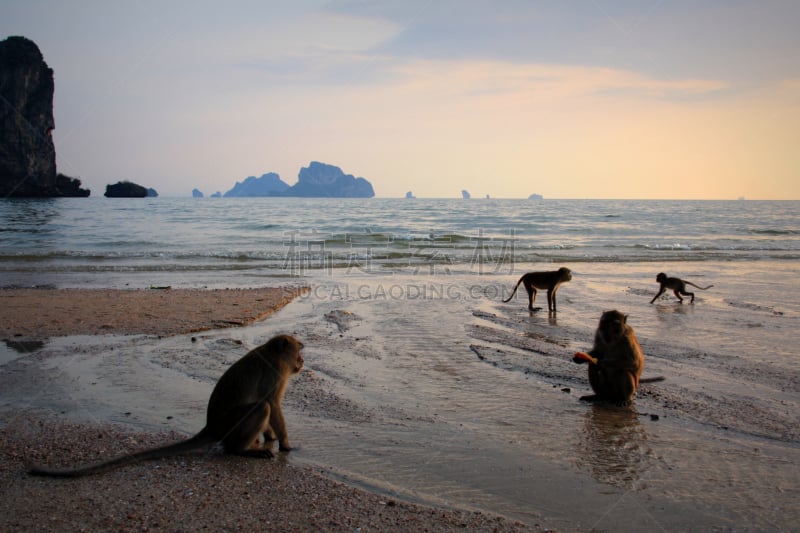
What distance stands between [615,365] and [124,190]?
13131 cm

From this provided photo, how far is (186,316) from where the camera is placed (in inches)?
364

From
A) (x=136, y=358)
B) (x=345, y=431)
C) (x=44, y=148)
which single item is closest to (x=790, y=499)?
(x=345, y=431)

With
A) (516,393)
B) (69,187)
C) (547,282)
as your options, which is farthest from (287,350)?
(69,187)

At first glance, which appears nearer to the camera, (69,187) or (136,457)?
(136,457)

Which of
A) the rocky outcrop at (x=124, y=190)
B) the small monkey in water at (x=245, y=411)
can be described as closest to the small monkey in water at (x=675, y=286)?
the small monkey in water at (x=245, y=411)

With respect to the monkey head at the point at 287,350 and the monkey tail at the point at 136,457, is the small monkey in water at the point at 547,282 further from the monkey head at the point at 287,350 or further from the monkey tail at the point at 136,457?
the monkey tail at the point at 136,457

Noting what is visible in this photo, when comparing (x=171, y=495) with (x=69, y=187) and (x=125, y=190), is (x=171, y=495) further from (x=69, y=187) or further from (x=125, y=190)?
(x=125, y=190)

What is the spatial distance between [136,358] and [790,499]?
6.59 metres

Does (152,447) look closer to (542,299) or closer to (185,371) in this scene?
(185,371)

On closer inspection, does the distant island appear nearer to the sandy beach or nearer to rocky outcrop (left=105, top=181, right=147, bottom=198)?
rocky outcrop (left=105, top=181, right=147, bottom=198)

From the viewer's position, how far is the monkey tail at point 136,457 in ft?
12.0

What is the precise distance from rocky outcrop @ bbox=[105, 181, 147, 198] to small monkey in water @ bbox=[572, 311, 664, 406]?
13060 centimetres

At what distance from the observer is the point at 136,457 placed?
3826 millimetres

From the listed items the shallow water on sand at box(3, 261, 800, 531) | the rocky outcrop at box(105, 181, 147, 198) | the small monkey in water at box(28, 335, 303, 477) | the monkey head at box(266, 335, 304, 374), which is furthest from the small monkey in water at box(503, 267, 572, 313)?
the rocky outcrop at box(105, 181, 147, 198)
